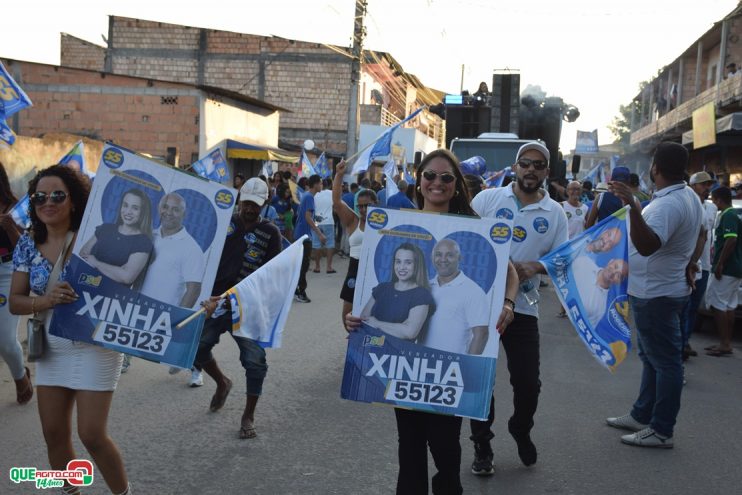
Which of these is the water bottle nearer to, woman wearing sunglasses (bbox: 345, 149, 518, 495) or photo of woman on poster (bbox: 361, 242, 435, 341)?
woman wearing sunglasses (bbox: 345, 149, 518, 495)

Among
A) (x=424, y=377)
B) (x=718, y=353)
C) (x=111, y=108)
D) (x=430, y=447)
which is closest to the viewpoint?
(x=424, y=377)

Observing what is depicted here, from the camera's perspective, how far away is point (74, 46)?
38.8 m

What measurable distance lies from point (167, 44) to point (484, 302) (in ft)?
123

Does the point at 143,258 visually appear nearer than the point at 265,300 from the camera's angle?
Yes

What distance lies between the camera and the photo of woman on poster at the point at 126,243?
147 inches

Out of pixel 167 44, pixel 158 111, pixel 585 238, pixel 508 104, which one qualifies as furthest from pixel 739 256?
pixel 167 44

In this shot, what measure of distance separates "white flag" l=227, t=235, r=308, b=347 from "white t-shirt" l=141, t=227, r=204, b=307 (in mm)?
780

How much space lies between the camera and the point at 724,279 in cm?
948

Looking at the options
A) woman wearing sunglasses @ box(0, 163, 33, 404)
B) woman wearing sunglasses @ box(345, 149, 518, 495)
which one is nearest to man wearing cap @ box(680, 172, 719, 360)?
woman wearing sunglasses @ box(345, 149, 518, 495)

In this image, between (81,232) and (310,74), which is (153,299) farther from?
(310,74)

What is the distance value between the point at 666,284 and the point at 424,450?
2.71 meters

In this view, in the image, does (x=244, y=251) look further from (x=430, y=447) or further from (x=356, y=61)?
(x=356, y=61)

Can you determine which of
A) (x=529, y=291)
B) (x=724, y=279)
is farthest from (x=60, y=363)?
(x=724, y=279)

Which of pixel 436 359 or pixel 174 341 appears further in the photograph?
pixel 174 341
